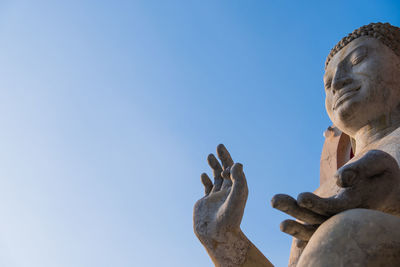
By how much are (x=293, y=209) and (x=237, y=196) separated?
3.60 feet

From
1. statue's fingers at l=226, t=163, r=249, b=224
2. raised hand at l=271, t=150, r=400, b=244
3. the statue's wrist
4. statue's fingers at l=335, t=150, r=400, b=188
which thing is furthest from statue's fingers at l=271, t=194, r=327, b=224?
the statue's wrist

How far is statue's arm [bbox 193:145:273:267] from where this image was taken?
3.70 meters

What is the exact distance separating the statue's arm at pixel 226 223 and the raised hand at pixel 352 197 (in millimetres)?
1038

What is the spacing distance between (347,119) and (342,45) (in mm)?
892

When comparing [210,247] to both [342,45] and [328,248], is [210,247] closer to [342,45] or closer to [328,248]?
[328,248]

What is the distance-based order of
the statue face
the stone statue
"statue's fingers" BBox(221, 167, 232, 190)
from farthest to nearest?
1. the statue face
2. "statue's fingers" BBox(221, 167, 232, 190)
3. the stone statue

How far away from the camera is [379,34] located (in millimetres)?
5211

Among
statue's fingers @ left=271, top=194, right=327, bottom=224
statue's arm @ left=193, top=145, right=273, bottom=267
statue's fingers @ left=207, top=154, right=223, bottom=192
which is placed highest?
statue's fingers @ left=207, top=154, right=223, bottom=192

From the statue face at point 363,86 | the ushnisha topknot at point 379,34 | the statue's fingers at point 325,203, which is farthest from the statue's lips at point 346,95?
the statue's fingers at point 325,203

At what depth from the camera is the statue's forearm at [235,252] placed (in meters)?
3.86

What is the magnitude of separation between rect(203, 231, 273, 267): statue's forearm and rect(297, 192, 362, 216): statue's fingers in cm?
134

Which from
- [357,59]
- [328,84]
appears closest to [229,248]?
[328,84]

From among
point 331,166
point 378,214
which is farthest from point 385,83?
point 378,214

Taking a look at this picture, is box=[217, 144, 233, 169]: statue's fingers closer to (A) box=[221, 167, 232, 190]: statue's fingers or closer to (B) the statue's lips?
(A) box=[221, 167, 232, 190]: statue's fingers
